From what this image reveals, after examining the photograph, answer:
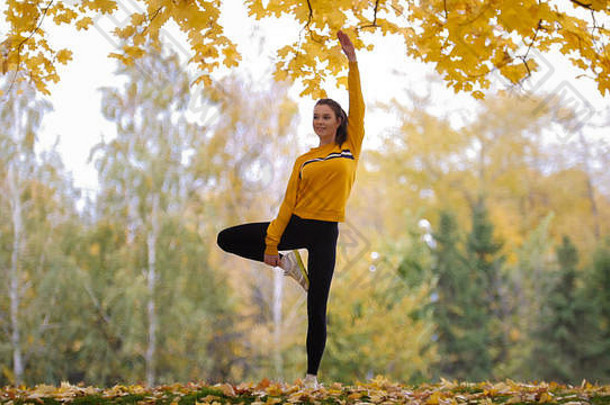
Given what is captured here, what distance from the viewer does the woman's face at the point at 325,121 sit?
8.30ft

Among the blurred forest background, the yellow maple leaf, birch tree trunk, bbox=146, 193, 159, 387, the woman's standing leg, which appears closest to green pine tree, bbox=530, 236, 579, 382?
the blurred forest background

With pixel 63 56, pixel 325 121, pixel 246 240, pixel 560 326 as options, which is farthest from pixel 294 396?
pixel 560 326

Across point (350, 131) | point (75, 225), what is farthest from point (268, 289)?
point (350, 131)

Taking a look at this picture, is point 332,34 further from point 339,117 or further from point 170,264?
point 170,264

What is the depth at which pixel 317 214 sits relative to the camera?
95.8 inches

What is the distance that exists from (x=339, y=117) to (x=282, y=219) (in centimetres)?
54

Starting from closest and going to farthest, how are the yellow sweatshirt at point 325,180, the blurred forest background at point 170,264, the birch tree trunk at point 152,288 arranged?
the yellow sweatshirt at point 325,180
the blurred forest background at point 170,264
the birch tree trunk at point 152,288

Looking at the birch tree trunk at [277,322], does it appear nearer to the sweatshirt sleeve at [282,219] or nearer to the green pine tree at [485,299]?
the green pine tree at [485,299]

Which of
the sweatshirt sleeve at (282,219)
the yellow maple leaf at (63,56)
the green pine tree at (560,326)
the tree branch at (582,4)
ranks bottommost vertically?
the green pine tree at (560,326)

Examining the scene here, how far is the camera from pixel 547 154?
12086 mm

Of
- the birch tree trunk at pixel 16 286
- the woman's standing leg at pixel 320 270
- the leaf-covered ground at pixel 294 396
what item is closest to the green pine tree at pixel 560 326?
the leaf-covered ground at pixel 294 396

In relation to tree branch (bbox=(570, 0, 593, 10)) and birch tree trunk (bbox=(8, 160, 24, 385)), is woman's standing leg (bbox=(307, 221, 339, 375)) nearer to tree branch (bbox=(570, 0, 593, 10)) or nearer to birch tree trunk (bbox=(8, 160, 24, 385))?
tree branch (bbox=(570, 0, 593, 10))

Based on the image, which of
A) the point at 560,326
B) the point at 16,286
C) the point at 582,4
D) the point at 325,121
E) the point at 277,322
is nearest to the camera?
the point at 582,4

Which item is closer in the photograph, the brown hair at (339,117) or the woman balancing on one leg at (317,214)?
the woman balancing on one leg at (317,214)
